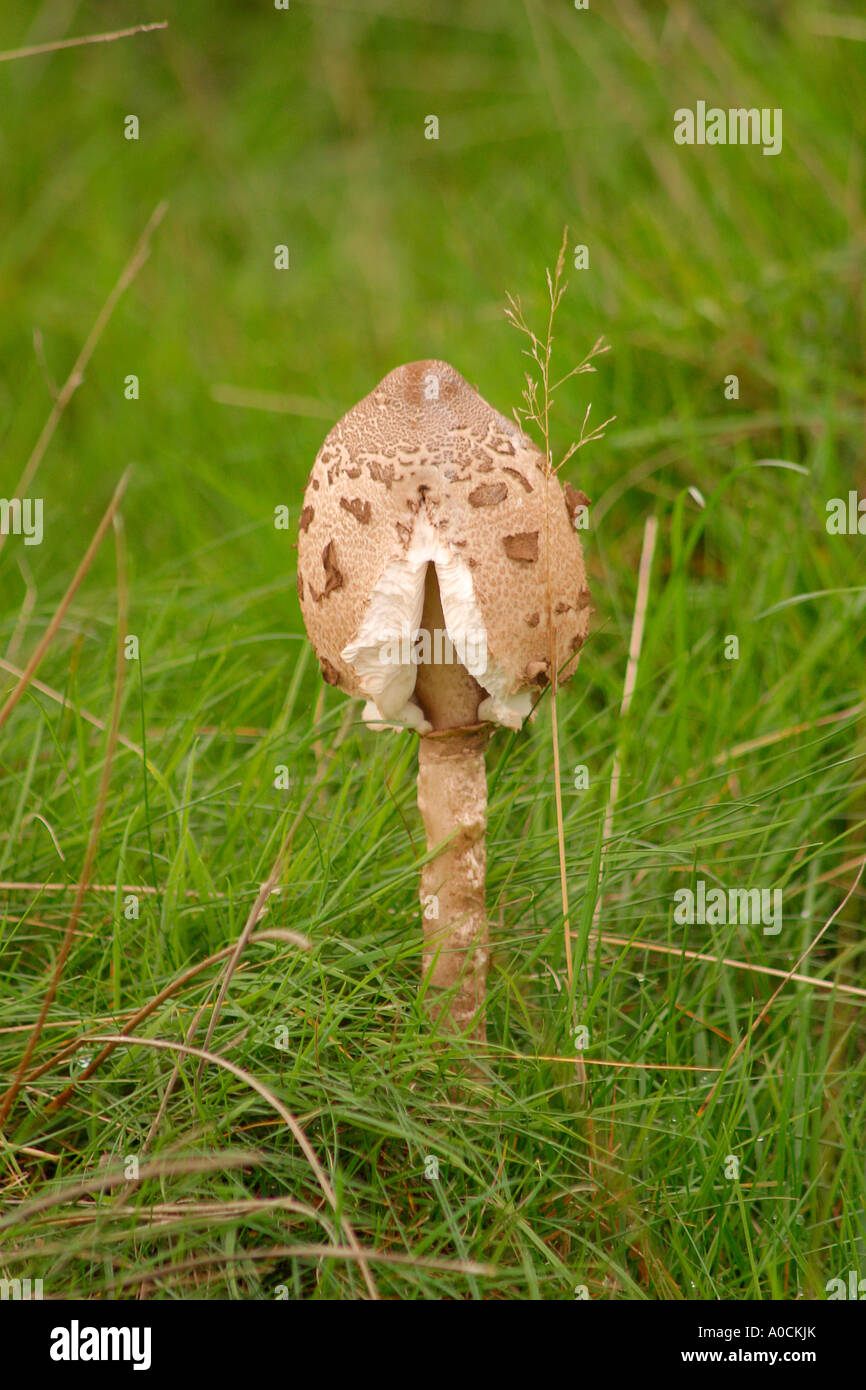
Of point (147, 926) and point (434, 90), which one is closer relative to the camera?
point (147, 926)

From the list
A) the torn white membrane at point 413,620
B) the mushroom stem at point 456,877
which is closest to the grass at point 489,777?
the mushroom stem at point 456,877

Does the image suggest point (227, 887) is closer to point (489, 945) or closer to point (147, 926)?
point (147, 926)

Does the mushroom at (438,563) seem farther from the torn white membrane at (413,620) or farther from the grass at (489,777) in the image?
the grass at (489,777)

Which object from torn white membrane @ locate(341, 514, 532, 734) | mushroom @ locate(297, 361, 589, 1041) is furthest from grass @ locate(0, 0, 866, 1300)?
torn white membrane @ locate(341, 514, 532, 734)

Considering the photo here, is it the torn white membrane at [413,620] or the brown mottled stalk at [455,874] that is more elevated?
the torn white membrane at [413,620]

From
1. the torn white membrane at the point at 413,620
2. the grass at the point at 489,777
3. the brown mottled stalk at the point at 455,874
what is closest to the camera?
the torn white membrane at the point at 413,620

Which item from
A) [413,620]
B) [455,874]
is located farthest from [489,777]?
[413,620]

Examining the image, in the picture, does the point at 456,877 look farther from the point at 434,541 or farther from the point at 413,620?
the point at 434,541
